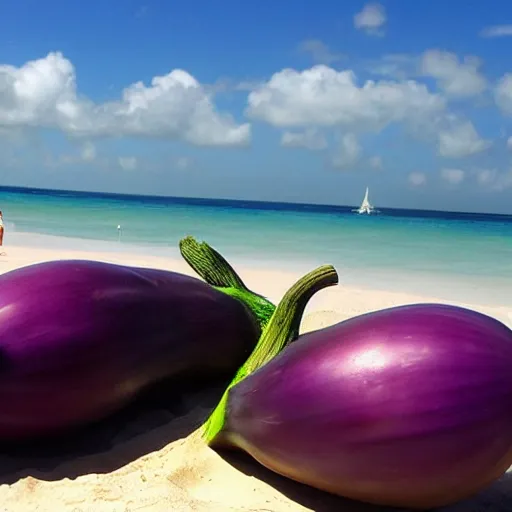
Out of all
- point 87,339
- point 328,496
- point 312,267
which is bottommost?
point 312,267

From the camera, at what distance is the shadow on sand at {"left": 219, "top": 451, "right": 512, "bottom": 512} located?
1934 millimetres

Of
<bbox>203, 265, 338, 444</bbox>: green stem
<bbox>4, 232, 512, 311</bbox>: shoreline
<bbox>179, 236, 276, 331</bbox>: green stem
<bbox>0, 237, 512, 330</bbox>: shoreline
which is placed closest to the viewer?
<bbox>203, 265, 338, 444</bbox>: green stem

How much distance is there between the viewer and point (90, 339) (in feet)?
6.96

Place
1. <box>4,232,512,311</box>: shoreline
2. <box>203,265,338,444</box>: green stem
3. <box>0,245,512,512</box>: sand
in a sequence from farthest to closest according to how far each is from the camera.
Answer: <box>4,232,512,311</box>: shoreline, <box>203,265,338,444</box>: green stem, <box>0,245,512,512</box>: sand

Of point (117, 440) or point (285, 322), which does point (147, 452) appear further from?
point (285, 322)

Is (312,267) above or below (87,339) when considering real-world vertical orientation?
below

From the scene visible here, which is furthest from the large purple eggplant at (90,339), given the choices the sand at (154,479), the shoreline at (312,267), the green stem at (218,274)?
the shoreline at (312,267)

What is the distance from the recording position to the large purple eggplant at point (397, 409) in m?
1.69

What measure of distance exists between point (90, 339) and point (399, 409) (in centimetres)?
92

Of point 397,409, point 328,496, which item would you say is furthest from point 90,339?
point 397,409

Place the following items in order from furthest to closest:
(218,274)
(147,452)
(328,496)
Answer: (218,274), (147,452), (328,496)

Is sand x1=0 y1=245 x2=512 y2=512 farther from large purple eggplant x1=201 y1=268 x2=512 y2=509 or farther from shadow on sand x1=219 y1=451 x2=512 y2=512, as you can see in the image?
large purple eggplant x1=201 y1=268 x2=512 y2=509

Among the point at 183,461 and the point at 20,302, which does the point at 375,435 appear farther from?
the point at 20,302

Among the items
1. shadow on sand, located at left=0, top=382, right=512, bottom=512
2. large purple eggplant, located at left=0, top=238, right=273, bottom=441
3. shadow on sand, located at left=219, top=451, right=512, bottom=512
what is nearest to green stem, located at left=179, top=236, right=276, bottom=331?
large purple eggplant, located at left=0, top=238, right=273, bottom=441
